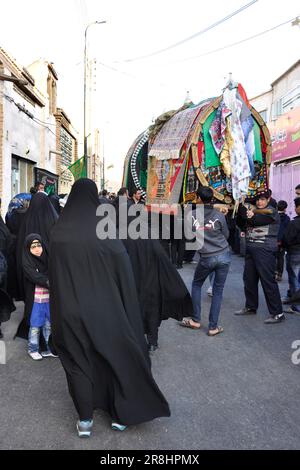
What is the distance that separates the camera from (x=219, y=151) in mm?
5973

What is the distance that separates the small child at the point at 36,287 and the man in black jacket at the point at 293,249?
11.6 feet

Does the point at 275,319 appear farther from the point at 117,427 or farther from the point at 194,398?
the point at 117,427

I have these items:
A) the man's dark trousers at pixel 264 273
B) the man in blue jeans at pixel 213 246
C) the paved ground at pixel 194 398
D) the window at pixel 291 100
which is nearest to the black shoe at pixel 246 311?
the man's dark trousers at pixel 264 273

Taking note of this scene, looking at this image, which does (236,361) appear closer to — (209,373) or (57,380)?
(209,373)

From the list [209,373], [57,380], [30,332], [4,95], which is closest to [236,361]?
[209,373]

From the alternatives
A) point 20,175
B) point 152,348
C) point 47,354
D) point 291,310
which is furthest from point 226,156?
point 20,175

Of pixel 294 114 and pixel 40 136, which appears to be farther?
pixel 40 136

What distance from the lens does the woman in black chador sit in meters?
2.86

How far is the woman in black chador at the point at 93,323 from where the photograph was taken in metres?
2.86

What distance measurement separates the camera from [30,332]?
449 centimetres

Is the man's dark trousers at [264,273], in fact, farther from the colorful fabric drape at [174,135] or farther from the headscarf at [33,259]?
the headscarf at [33,259]
